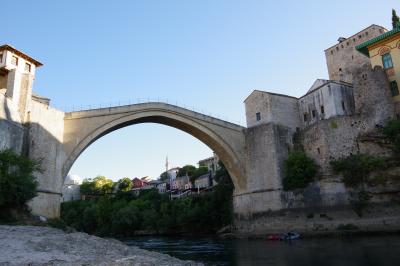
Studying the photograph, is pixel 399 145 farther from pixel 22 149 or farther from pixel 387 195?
pixel 22 149

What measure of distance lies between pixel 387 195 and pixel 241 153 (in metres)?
11.9

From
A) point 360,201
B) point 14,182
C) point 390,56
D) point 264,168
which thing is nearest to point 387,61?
point 390,56

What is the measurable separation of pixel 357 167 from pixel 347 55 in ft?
60.4

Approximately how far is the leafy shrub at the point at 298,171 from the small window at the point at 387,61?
8111 millimetres

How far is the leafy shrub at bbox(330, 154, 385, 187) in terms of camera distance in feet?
69.8

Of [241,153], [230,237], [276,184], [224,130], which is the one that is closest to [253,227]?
[230,237]

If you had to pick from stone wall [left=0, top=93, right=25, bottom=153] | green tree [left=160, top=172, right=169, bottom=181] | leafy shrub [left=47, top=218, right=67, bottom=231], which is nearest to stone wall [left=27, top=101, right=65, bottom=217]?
stone wall [left=0, top=93, right=25, bottom=153]

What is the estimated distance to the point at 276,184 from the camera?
26188mm

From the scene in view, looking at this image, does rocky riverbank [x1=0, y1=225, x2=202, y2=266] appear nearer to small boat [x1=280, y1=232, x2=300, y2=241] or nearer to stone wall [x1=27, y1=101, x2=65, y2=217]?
stone wall [x1=27, y1=101, x2=65, y2=217]

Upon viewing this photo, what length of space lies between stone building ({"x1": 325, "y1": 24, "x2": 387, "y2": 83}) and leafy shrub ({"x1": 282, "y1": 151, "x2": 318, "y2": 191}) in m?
13.2

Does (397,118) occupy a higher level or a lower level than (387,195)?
higher

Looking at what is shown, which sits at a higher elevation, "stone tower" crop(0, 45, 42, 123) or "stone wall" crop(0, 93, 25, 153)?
"stone tower" crop(0, 45, 42, 123)

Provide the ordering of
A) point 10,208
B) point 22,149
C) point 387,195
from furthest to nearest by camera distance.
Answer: point 387,195 → point 22,149 → point 10,208

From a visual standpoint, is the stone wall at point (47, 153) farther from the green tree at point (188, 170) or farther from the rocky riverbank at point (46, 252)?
the green tree at point (188, 170)
